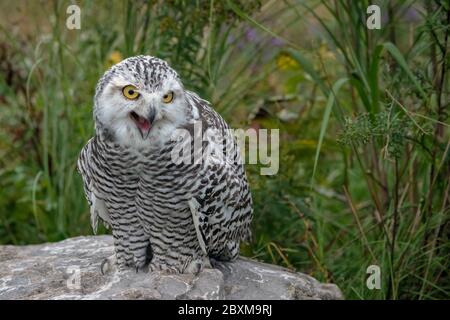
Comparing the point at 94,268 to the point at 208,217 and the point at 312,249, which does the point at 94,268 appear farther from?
the point at 312,249

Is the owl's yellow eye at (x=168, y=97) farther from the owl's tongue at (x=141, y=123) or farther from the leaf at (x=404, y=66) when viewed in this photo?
the leaf at (x=404, y=66)

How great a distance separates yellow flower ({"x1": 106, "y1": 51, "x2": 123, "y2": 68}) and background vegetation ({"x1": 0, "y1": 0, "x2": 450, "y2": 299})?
0.01 metres

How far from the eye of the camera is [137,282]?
3287 mm

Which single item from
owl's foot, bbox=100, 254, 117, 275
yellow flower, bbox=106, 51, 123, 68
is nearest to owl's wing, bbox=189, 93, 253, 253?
owl's foot, bbox=100, 254, 117, 275

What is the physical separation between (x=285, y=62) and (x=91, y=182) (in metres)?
1.91

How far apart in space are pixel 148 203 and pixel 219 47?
1507 millimetres

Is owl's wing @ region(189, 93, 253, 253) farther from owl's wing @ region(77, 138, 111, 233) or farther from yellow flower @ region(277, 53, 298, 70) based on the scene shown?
yellow flower @ region(277, 53, 298, 70)

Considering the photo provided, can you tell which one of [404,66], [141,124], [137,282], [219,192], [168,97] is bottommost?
[137,282]

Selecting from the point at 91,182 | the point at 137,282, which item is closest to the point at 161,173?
the point at 91,182

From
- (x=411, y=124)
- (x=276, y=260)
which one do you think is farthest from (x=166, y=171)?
(x=276, y=260)

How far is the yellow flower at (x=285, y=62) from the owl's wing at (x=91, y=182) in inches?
69.5

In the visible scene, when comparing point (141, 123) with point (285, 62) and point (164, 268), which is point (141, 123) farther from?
point (285, 62)

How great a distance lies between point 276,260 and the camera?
4.29m
